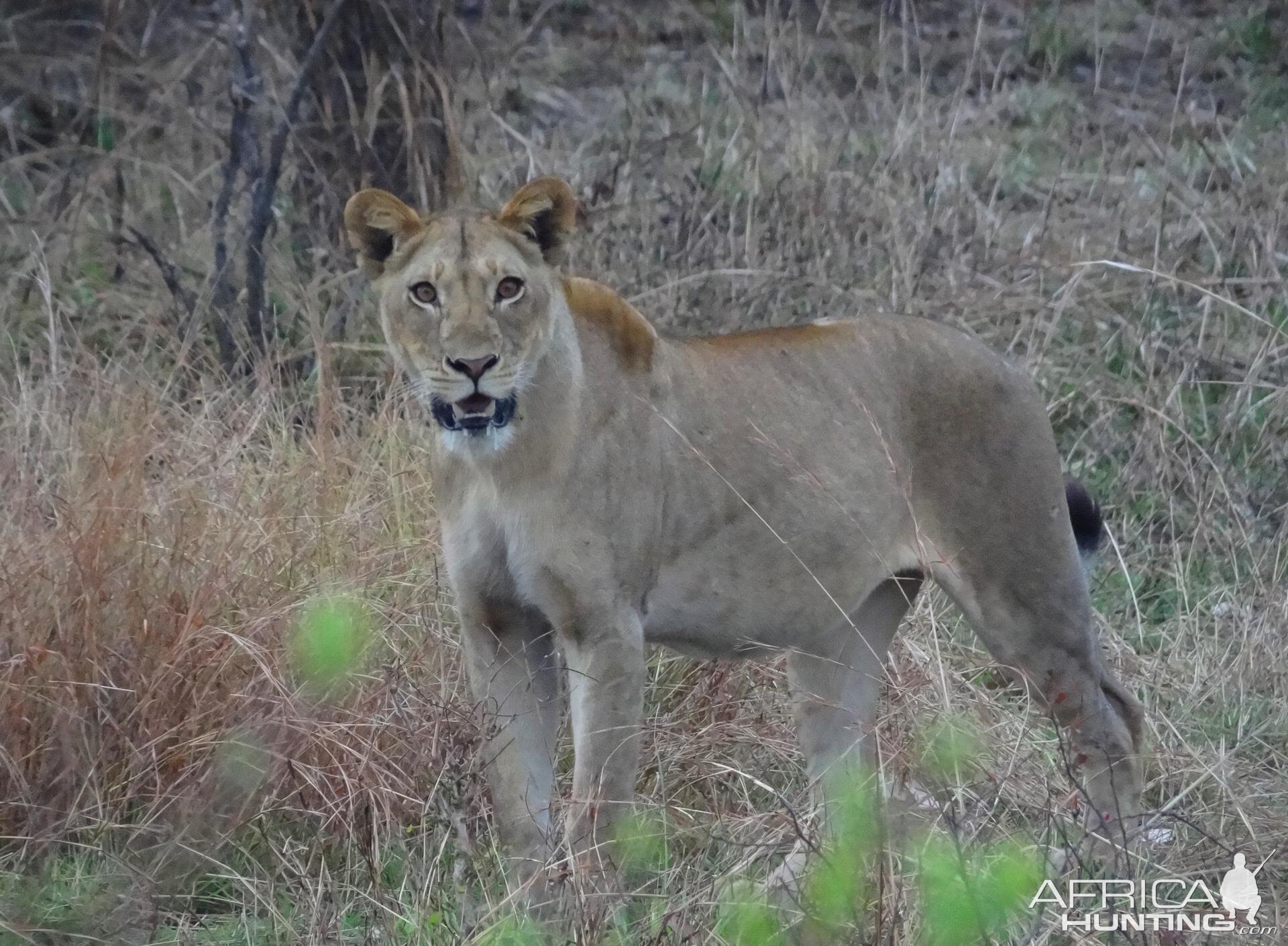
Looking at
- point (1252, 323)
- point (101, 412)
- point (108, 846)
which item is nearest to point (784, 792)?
point (108, 846)

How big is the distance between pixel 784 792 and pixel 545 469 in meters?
1.23

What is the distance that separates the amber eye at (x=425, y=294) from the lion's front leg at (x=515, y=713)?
2.09 ft

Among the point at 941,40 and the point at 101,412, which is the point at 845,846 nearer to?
the point at 101,412

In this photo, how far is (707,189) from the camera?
733cm

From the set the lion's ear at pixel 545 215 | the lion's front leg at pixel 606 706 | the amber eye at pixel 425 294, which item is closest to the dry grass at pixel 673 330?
the lion's front leg at pixel 606 706

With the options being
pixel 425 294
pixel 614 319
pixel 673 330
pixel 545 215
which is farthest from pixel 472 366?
pixel 673 330

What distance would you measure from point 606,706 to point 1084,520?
5.03 feet

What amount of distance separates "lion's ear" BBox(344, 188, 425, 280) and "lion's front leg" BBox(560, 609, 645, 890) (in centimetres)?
91

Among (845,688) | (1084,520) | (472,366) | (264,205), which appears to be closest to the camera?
(472,366)

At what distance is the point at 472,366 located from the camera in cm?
365

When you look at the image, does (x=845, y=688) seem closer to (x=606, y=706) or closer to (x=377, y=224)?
(x=606, y=706)

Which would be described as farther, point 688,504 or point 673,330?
point 673,330

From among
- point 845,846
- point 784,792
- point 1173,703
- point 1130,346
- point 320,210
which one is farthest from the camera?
point 320,210

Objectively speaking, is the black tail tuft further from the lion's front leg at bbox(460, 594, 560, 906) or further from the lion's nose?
the lion's nose
